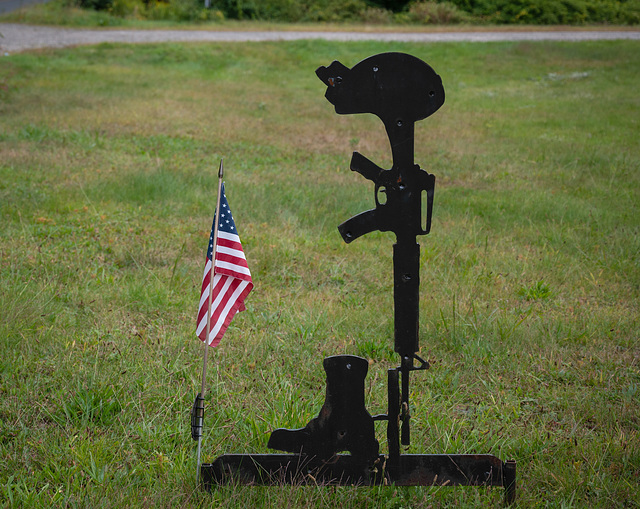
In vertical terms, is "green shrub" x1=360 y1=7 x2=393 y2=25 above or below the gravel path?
above

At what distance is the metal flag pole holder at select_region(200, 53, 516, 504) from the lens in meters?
2.85

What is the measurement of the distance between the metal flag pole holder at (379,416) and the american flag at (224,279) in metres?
0.56

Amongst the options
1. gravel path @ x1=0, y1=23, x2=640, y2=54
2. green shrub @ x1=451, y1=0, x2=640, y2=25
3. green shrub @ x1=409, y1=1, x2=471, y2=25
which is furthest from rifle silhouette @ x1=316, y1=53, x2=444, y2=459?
green shrub @ x1=451, y1=0, x2=640, y2=25

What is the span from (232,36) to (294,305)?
75.2 ft

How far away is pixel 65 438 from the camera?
11.0ft

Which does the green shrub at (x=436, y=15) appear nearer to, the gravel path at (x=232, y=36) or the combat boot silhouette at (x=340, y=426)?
the gravel path at (x=232, y=36)

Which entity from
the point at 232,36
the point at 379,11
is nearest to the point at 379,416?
the point at 232,36

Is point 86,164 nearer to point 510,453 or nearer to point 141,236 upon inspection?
point 141,236

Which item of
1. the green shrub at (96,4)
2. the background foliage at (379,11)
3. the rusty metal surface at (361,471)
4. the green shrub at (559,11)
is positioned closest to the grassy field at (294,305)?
the rusty metal surface at (361,471)

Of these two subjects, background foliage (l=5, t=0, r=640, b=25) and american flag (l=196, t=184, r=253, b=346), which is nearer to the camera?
american flag (l=196, t=184, r=253, b=346)

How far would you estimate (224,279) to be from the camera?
3217 mm

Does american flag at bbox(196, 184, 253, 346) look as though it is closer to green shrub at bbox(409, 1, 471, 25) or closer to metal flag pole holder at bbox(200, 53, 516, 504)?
metal flag pole holder at bbox(200, 53, 516, 504)

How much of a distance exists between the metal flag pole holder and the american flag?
0.56 meters

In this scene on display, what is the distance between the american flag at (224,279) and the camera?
3.08 metres
